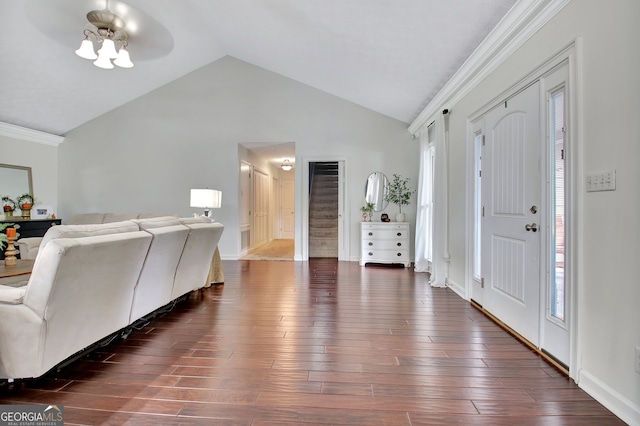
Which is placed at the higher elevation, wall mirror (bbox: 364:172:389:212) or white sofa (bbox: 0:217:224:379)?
wall mirror (bbox: 364:172:389:212)

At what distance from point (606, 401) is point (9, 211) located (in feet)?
27.0

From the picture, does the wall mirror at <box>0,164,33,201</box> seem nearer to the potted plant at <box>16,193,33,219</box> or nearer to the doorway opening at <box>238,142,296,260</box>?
the potted plant at <box>16,193,33,219</box>

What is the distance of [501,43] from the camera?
2725 millimetres

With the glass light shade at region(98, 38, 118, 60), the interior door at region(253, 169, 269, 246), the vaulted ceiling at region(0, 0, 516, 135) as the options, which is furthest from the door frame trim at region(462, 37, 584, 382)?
the interior door at region(253, 169, 269, 246)

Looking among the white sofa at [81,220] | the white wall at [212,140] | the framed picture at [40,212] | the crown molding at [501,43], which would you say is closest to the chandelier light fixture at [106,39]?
the white wall at [212,140]

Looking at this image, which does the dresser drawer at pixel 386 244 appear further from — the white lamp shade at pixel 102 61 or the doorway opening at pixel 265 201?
the white lamp shade at pixel 102 61

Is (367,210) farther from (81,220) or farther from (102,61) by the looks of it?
(81,220)

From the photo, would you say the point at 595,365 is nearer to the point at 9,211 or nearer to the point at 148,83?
the point at 148,83

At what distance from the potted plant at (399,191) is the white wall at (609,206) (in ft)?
13.6

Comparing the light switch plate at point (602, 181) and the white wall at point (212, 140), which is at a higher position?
the white wall at point (212, 140)

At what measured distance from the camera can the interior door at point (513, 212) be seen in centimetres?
239

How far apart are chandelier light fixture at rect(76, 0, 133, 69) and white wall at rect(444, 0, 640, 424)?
189 inches

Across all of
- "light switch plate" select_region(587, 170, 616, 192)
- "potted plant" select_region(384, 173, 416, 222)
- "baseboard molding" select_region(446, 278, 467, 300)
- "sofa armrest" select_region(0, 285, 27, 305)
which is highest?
"potted plant" select_region(384, 173, 416, 222)

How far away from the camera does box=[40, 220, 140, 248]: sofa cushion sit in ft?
5.74
